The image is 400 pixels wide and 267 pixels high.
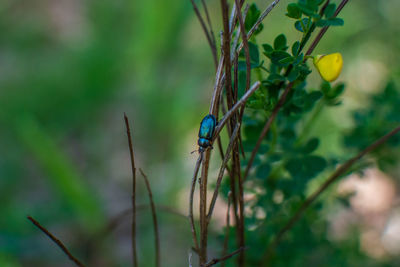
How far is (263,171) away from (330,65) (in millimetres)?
305

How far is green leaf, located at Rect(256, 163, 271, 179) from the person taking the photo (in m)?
0.82

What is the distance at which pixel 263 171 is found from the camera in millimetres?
822

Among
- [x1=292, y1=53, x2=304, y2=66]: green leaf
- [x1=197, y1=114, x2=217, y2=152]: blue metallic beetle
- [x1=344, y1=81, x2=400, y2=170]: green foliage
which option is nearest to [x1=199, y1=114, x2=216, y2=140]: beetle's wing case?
[x1=197, y1=114, x2=217, y2=152]: blue metallic beetle

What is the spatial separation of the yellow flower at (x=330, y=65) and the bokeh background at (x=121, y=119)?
3.01ft

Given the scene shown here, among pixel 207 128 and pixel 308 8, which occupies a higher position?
pixel 308 8

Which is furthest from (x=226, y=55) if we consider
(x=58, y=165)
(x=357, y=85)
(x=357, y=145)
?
(x=357, y=85)

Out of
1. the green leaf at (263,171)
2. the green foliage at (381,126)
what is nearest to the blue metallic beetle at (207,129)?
the green leaf at (263,171)

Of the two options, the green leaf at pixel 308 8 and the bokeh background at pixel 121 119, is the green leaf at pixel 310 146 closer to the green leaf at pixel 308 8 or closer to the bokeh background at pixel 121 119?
the green leaf at pixel 308 8

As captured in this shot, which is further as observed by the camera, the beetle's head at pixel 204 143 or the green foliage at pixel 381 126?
the green foliage at pixel 381 126

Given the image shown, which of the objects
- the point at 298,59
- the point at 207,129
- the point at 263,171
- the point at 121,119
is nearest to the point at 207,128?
the point at 207,129

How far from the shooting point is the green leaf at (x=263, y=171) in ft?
2.70

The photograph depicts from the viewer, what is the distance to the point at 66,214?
1653mm

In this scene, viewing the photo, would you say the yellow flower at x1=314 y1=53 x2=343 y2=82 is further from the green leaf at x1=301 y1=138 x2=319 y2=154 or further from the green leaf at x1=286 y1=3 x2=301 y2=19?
the green leaf at x1=301 y1=138 x2=319 y2=154

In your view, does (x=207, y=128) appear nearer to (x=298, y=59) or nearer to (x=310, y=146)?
(x=298, y=59)
